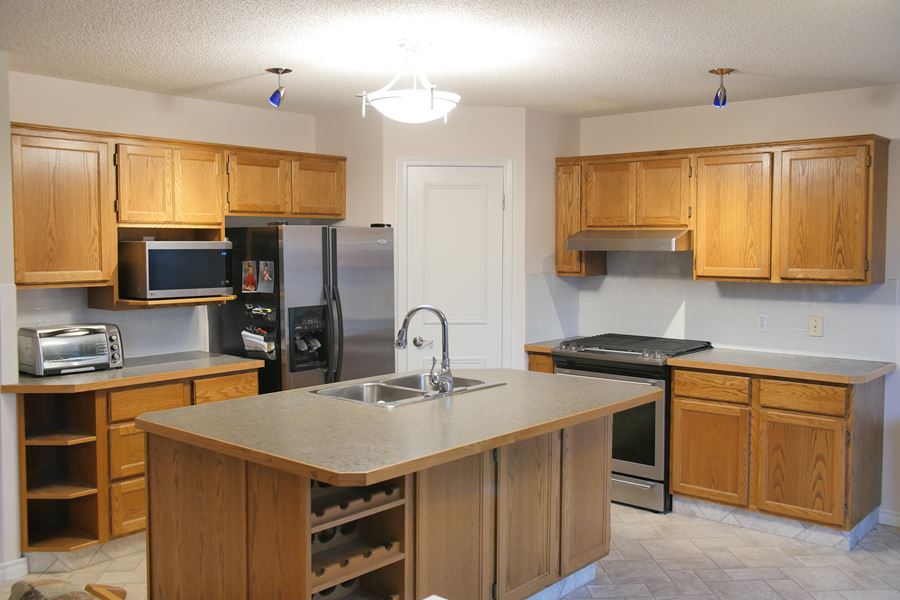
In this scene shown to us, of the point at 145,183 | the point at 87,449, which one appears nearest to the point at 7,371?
the point at 87,449

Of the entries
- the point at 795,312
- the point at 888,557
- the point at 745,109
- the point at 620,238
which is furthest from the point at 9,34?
the point at 888,557

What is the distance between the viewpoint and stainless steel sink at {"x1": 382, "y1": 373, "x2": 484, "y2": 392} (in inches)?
147

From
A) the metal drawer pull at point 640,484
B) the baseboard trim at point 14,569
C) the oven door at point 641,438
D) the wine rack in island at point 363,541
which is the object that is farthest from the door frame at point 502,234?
the wine rack in island at point 363,541

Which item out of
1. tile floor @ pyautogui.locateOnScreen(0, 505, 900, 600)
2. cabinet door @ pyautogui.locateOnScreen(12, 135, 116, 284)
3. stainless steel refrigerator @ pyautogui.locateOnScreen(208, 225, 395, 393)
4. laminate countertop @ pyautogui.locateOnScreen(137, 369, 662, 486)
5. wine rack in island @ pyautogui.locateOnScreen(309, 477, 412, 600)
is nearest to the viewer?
laminate countertop @ pyautogui.locateOnScreen(137, 369, 662, 486)

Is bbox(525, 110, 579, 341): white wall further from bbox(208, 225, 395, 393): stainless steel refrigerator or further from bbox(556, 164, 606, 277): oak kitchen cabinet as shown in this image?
bbox(208, 225, 395, 393): stainless steel refrigerator

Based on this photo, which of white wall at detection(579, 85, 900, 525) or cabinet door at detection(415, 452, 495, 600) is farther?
white wall at detection(579, 85, 900, 525)

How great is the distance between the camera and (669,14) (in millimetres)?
3146

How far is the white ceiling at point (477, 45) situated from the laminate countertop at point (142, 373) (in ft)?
4.79

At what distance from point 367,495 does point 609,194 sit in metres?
3.09

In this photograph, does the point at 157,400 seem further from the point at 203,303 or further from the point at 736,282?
the point at 736,282

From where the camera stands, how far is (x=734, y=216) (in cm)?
477

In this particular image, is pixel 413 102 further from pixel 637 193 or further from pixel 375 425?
pixel 637 193

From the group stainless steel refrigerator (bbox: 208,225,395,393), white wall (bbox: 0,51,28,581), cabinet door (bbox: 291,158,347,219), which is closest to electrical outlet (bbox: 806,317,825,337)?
stainless steel refrigerator (bbox: 208,225,395,393)

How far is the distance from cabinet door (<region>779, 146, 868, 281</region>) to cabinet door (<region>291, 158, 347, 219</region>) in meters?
2.58
